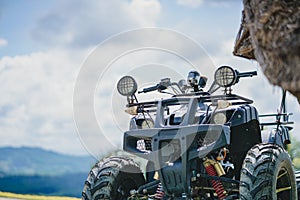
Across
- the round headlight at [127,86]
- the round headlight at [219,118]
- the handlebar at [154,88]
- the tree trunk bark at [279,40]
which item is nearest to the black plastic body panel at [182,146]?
the round headlight at [219,118]

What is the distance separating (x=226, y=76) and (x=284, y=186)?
1.78 meters

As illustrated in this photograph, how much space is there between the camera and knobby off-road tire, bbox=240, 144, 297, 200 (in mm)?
8594

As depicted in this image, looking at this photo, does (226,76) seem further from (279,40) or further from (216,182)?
(279,40)

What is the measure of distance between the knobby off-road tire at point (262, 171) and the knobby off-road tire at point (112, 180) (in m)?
2.18

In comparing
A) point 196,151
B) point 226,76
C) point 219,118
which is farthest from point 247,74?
point 196,151

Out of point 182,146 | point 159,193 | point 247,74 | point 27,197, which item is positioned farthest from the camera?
point 27,197

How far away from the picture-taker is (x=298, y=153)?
22047mm

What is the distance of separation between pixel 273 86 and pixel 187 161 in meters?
3.55

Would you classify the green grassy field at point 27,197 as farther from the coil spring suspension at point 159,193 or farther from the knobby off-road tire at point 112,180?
the coil spring suspension at point 159,193

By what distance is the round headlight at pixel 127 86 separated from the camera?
33.5ft

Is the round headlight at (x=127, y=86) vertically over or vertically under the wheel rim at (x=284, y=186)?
over

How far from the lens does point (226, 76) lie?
9.44 metres

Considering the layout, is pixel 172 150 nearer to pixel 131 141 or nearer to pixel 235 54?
pixel 131 141

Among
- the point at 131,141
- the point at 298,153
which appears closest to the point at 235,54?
the point at 131,141
